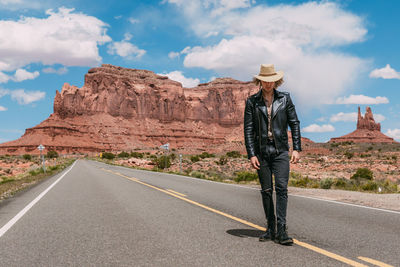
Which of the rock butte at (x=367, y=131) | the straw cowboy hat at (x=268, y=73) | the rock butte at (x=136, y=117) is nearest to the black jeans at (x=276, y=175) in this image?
the straw cowboy hat at (x=268, y=73)

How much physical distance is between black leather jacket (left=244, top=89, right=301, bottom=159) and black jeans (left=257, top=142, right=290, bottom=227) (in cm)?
9

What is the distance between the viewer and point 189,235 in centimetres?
559

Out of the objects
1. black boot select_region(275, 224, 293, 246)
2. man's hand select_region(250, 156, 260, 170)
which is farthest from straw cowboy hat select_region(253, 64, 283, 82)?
black boot select_region(275, 224, 293, 246)

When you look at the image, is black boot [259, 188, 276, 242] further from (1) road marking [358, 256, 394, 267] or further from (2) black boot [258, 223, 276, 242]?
(1) road marking [358, 256, 394, 267]

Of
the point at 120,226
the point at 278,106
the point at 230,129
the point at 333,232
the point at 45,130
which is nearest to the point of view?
the point at 278,106

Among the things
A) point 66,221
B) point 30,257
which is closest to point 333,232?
point 30,257

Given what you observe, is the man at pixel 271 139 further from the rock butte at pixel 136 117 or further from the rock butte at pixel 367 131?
the rock butte at pixel 367 131

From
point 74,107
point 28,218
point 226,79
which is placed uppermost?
point 226,79

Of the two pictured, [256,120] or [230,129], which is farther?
[230,129]

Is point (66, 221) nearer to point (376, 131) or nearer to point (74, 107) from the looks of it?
point (74, 107)

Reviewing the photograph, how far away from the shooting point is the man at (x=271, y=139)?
495cm

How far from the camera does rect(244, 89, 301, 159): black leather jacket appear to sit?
5035 mm

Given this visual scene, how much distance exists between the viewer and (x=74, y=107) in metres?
132

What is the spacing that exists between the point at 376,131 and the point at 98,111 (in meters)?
120
